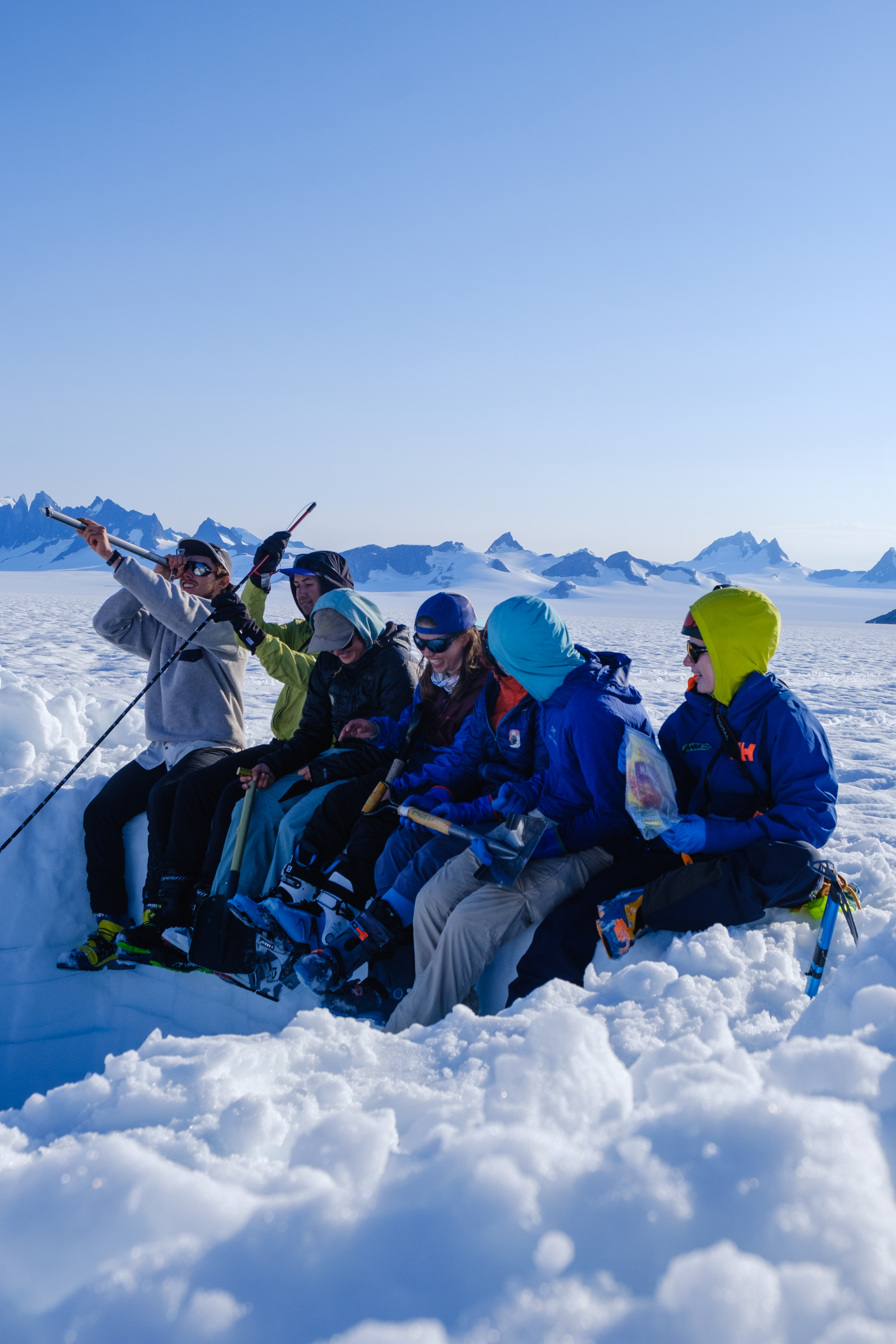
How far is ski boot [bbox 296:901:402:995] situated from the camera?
311 cm

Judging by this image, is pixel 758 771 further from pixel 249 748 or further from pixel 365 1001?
pixel 249 748

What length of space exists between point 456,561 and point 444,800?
137859mm

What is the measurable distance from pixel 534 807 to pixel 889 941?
143cm

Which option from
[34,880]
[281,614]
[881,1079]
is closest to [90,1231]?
[881,1079]

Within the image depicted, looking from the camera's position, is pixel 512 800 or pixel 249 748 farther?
pixel 249 748

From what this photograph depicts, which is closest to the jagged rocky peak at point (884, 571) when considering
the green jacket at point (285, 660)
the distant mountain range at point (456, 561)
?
the distant mountain range at point (456, 561)

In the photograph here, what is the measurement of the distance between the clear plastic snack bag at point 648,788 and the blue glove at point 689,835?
0.07 ft

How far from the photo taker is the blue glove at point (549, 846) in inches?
117

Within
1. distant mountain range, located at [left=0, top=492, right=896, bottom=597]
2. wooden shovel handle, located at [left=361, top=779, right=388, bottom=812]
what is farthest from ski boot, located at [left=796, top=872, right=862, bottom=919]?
distant mountain range, located at [left=0, top=492, right=896, bottom=597]

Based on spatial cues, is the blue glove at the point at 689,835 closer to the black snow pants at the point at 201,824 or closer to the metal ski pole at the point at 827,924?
the metal ski pole at the point at 827,924

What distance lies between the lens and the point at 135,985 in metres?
3.79

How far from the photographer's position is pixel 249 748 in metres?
4.46

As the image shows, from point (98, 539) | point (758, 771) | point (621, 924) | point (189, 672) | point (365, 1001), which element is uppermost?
point (98, 539)

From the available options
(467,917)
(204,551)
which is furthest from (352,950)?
(204,551)
